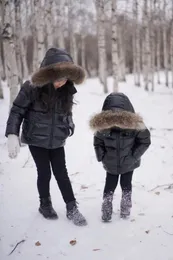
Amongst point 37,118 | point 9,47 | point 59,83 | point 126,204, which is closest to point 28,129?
point 37,118

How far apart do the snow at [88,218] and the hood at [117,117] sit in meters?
0.59

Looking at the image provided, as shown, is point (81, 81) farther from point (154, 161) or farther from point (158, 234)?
point (154, 161)

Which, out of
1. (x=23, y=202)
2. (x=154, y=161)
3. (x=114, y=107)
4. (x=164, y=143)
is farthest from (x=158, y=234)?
(x=164, y=143)

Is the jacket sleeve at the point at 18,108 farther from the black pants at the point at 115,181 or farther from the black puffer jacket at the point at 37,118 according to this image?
the black pants at the point at 115,181

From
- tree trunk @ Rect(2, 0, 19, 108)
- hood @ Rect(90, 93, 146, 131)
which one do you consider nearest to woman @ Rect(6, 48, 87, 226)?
hood @ Rect(90, 93, 146, 131)

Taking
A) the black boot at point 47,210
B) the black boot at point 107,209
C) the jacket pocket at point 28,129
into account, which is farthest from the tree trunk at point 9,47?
the black boot at point 107,209

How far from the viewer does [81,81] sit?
10.4 feet

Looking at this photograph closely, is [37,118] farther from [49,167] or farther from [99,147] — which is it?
[99,147]

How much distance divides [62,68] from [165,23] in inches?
731

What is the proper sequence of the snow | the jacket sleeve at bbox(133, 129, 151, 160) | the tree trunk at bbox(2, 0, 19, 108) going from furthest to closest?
the tree trunk at bbox(2, 0, 19, 108), the jacket sleeve at bbox(133, 129, 151, 160), the snow

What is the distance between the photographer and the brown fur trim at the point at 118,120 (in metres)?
2.96

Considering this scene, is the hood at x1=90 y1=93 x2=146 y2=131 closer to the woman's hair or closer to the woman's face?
the woman's hair

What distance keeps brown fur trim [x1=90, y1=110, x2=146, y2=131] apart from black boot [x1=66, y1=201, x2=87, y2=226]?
0.93 metres

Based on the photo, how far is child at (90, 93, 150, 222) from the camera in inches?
118
